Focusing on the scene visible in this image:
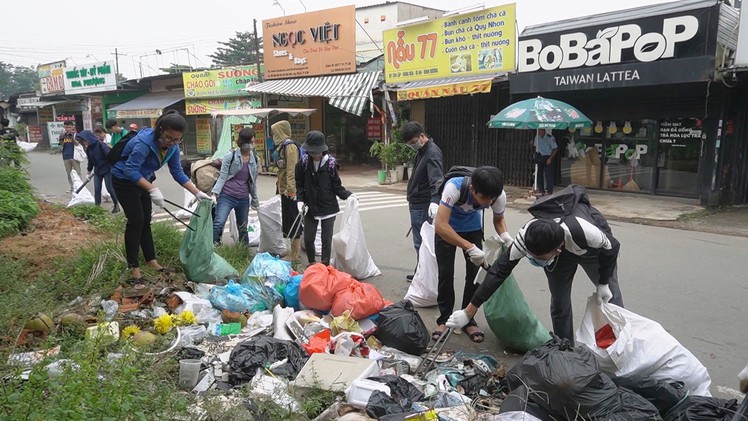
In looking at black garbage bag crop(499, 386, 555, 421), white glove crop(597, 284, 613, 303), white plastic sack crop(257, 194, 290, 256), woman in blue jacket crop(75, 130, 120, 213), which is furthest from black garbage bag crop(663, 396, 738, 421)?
woman in blue jacket crop(75, 130, 120, 213)

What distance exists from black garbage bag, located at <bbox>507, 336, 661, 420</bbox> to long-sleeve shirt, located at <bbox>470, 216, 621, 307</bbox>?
0.60m

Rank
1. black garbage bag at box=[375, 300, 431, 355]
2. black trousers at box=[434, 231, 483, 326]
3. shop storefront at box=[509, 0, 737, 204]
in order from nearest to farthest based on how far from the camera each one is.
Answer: black garbage bag at box=[375, 300, 431, 355] → black trousers at box=[434, 231, 483, 326] → shop storefront at box=[509, 0, 737, 204]

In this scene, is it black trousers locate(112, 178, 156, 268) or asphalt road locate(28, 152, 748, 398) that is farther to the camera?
black trousers locate(112, 178, 156, 268)

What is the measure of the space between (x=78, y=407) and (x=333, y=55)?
15.9 m

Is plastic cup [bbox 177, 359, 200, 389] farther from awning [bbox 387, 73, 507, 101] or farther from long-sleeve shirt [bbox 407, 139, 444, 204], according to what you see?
awning [bbox 387, 73, 507, 101]

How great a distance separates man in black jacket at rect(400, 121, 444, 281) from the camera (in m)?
5.28

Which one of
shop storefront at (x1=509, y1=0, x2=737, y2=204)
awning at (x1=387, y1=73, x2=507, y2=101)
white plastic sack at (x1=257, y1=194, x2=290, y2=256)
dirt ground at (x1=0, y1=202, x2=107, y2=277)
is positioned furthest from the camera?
awning at (x1=387, y1=73, x2=507, y2=101)

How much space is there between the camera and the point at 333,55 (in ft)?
55.6

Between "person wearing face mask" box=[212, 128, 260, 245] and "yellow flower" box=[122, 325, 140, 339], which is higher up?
"person wearing face mask" box=[212, 128, 260, 245]

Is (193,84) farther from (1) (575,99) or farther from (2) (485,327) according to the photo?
(2) (485,327)

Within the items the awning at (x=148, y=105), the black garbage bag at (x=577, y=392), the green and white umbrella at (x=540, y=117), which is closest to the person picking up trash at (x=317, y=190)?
the black garbage bag at (x=577, y=392)

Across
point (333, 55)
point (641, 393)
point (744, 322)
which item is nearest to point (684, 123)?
point (744, 322)

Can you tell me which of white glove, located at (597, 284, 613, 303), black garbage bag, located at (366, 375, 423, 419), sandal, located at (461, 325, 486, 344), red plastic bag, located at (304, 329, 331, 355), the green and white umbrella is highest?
the green and white umbrella

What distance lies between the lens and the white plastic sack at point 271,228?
6.31 meters
